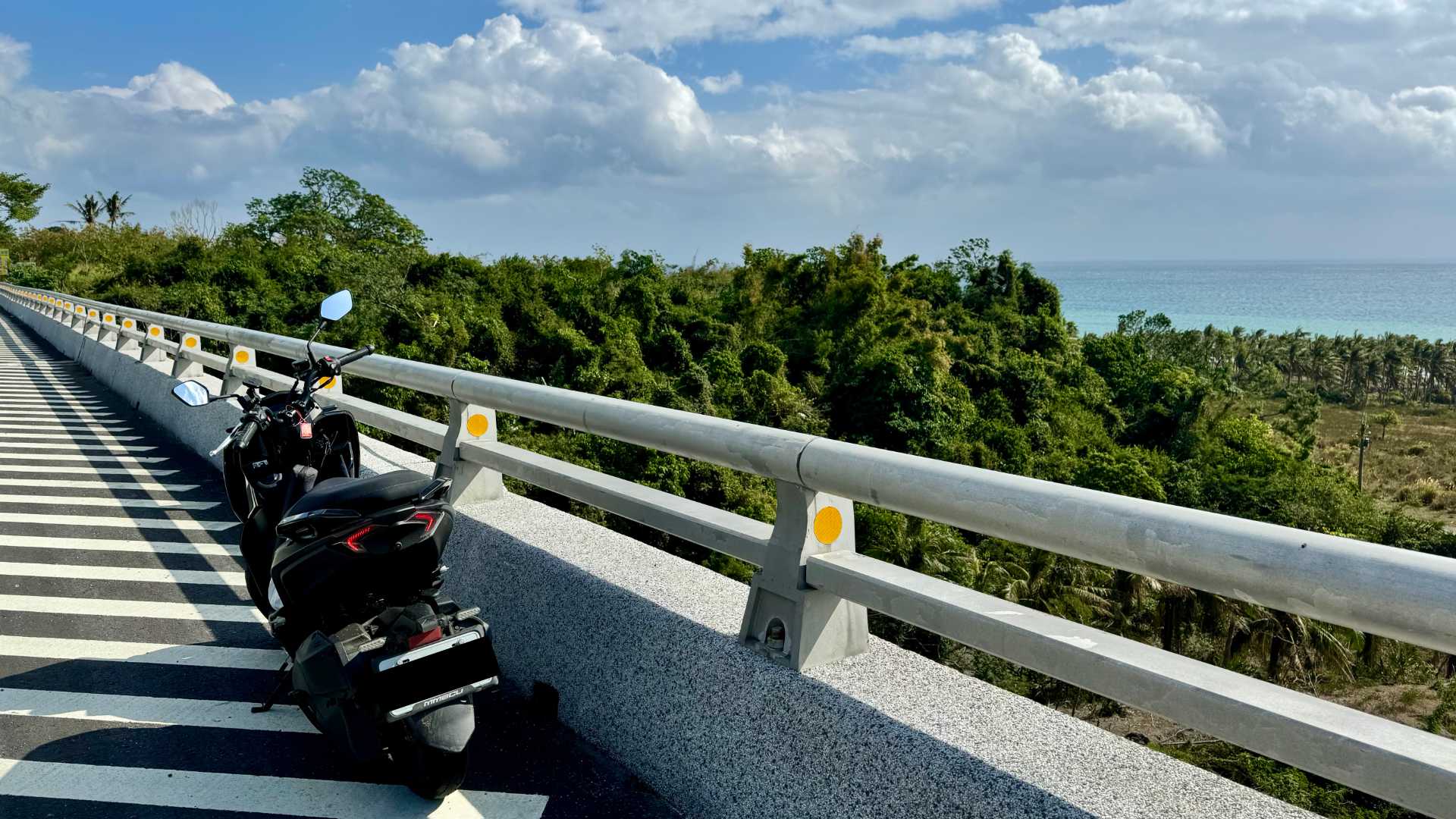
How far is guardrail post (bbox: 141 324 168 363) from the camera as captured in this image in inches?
506

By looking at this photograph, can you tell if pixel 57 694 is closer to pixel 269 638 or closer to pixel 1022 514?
pixel 269 638

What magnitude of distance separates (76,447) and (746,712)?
981 centimetres

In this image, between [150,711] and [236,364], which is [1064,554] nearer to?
[150,711]

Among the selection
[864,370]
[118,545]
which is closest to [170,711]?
[118,545]

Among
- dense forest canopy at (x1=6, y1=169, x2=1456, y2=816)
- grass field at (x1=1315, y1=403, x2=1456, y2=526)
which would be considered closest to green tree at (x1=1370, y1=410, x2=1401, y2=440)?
grass field at (x1=1315, y1=403, x2=1456, y2=526)

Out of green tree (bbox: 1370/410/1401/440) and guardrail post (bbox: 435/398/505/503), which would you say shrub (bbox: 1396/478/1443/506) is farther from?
guardrail post (bbox: 435/398/505/503)

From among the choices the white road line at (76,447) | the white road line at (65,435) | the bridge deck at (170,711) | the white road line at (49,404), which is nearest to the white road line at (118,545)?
the bridge deck at (170,711)

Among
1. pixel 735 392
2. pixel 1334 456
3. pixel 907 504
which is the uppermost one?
pixel 907 504

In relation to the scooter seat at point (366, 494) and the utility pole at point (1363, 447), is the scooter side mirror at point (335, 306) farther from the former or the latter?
the utility pole at point (1363, 447)

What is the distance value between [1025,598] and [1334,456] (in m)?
72.8

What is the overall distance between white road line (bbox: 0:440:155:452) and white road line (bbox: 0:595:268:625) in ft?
16.4

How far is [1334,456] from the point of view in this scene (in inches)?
3725

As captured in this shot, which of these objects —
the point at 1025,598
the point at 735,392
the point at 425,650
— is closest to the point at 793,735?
the point at 425,650

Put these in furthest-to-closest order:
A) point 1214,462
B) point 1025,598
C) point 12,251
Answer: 1. point 12,251
2. point 1214,462
3. point 1025,598
